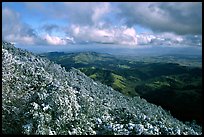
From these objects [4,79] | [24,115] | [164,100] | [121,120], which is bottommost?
[164,100]

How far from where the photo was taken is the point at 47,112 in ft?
76.5

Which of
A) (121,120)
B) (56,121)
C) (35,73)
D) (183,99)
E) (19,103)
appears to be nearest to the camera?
(56,121)

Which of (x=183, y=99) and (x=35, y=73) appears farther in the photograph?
(x=183, y=99)

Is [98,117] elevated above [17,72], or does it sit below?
below

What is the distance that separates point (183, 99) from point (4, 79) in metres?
157

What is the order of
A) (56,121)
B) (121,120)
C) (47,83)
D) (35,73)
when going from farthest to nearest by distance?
1. (35,73)
2. (47,83)
3. (121,120)
4. (56,121)

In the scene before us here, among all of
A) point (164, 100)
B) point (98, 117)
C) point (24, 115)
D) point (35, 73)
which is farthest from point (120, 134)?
point (164, 100)

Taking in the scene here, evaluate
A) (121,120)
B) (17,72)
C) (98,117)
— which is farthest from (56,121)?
(17,72)

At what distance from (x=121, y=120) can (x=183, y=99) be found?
503 ft

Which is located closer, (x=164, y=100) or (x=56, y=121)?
(x=56, y=121)

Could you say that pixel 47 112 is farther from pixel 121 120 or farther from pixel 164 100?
pixel 164 100

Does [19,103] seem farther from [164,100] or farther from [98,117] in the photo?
[164,100]

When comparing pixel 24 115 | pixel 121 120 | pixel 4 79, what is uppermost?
pixel 4 79

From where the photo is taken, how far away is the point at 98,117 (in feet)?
85.2
